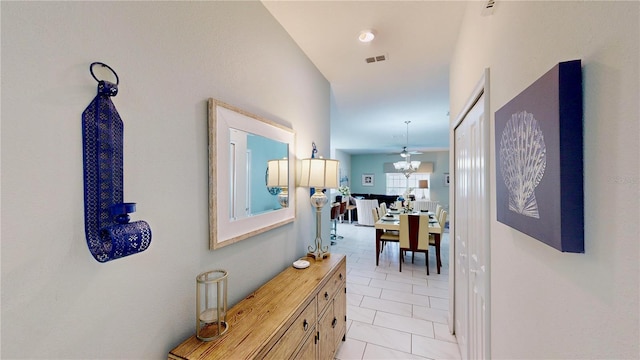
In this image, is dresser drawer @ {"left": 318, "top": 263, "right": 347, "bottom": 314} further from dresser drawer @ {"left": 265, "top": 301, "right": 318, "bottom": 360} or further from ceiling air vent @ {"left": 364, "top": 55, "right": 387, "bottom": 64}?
ceiling air vent @ {"left": 364, "top": 55, "right": 387, "bottom": 64}

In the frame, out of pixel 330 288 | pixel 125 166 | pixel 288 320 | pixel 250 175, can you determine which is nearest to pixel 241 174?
pixel 250 175

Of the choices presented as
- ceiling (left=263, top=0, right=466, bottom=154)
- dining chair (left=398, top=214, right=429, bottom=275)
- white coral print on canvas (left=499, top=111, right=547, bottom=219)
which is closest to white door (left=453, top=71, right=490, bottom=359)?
white coral print on canvas (left=499, top=111, right=547, bottom=219)

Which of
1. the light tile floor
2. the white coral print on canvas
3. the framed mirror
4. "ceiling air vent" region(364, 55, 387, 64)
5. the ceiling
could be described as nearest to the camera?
the white coral print on canvas

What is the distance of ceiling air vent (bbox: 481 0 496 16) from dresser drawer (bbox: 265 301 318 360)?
1.79 meters

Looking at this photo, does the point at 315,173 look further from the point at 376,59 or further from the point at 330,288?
the point at 376,59

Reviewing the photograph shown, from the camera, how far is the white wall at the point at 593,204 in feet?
1.52

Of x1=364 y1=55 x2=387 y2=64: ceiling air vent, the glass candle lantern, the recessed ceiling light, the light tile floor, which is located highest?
x1=364 y1=55 x2=387 y2=64: ceiling air vent

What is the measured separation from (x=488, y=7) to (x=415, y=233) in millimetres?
3350

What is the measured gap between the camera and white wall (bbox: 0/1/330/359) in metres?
0.69

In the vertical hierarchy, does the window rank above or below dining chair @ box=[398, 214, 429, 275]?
above

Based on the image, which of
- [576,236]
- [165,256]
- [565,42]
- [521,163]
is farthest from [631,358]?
[165,256]

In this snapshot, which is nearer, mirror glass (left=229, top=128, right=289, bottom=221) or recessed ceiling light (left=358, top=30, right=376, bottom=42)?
mirror glass (left=229, top=128, right=289, bottom=221)

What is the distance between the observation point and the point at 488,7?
3.85ft

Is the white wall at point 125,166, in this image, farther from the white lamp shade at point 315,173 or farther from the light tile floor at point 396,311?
the light tile floor at point 396,311
